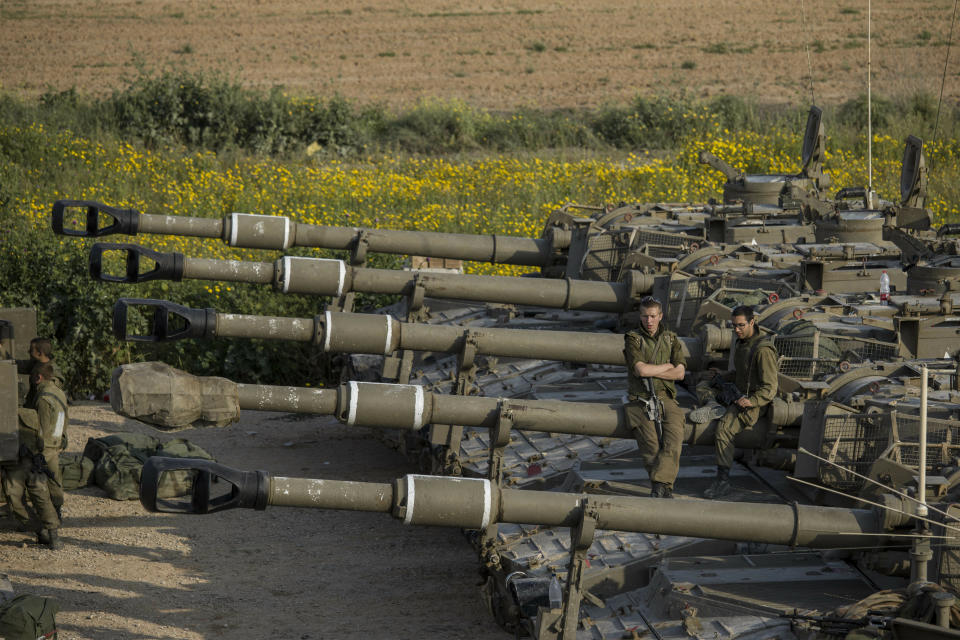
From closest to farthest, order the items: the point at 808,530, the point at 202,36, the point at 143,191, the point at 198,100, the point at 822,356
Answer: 1. the point at 808,530
2. the point at 822,356
3. the point at 143,191
4. the point at 198,100
5. the point at 202,36

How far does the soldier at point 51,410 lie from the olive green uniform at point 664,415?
499 cm

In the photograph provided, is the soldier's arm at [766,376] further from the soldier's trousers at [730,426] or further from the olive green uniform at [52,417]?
the olive green uniform at [52,417]

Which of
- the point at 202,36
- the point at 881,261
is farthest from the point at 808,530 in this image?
the point at 202,36

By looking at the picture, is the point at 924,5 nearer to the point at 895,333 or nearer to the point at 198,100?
the point at 198,100

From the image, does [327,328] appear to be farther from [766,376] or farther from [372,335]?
[766,376]

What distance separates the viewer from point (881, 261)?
43.6 ft

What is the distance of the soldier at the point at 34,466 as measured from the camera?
12234 mm

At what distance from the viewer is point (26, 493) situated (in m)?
12.6

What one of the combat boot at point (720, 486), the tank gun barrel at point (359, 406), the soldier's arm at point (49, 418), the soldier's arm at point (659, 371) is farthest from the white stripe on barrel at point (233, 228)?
the combat boot at point (720, 486)

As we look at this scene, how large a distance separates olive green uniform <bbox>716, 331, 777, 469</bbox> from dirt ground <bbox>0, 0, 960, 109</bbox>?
22.8 meters

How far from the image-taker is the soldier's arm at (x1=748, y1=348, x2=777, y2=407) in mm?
9961

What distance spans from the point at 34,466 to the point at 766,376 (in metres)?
6.23

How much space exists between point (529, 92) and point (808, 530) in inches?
1122

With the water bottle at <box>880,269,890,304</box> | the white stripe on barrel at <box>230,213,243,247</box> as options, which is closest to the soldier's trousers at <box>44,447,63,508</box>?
the white stripe on barrel at <box>230,213,243,247</box>
